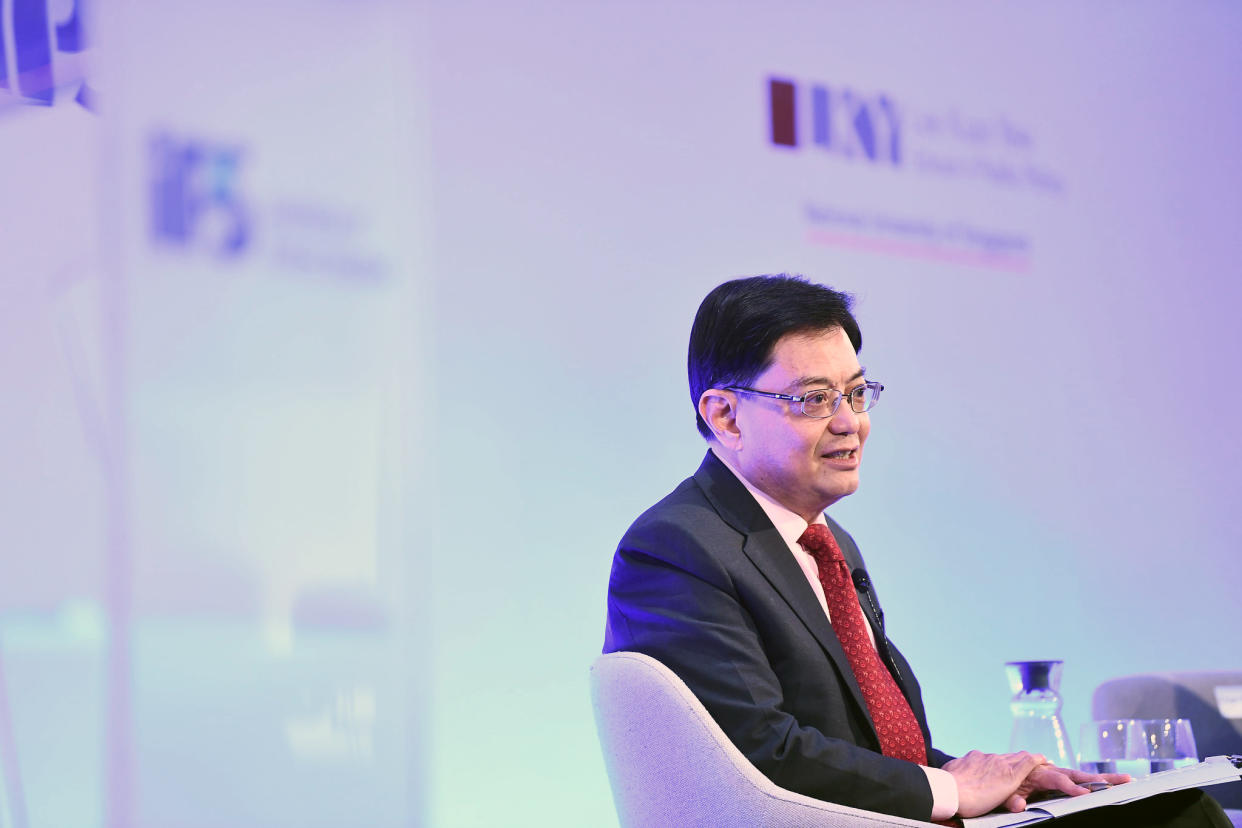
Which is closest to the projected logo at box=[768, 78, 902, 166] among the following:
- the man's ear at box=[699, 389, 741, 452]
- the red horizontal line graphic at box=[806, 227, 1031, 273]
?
the red horizontal line graphic at box=[806, 227, 1031, 273]

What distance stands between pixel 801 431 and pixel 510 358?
0.88 meters

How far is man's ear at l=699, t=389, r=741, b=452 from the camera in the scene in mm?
2287

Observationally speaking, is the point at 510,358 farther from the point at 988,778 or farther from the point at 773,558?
the point at 988,778

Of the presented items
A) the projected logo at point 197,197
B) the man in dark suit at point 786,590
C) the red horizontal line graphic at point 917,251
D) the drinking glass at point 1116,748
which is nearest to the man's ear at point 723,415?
the man in dark suit at point 786,590

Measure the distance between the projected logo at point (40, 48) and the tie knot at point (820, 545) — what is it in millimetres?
1334

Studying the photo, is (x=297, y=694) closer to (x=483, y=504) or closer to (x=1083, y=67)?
(x=483, y=504)

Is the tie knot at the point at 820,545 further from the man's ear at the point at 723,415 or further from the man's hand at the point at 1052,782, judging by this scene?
the man's hand at the point at 1052,782

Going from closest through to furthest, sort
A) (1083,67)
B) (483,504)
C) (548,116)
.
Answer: (483,504) → (548,116) → (1083,67)

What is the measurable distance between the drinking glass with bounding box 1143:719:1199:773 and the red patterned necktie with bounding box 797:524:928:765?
0.53 meters

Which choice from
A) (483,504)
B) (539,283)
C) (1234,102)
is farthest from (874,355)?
(1234,102)

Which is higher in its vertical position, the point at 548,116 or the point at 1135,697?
the point at 548,116

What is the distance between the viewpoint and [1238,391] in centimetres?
405

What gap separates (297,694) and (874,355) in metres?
2.52

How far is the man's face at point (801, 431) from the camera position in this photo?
7.27 ft
